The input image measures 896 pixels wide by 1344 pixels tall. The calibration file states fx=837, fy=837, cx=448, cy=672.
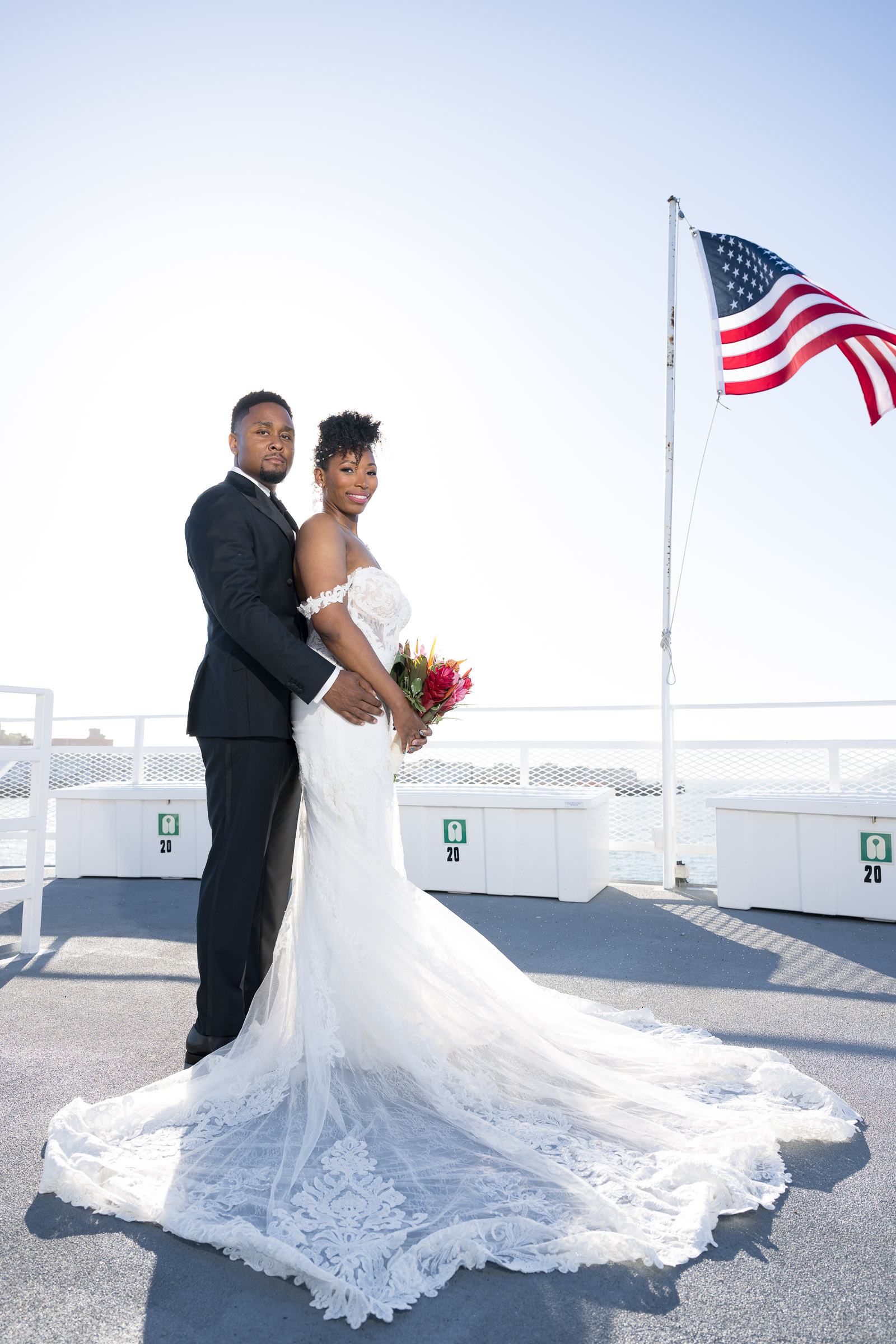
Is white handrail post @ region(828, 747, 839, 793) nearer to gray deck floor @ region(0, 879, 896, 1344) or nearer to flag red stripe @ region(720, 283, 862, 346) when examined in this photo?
gray deck floor @ region(0, 879, 896, 1344)

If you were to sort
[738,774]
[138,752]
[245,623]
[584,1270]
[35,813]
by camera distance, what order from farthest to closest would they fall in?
1. [138,752]
2. [738,774]
3. [35,813]
4. [245,623]
5. [584,1270]

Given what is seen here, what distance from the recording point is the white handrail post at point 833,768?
485cm

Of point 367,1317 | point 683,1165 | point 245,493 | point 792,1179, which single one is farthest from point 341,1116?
point 245,493

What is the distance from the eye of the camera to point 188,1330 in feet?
3.87

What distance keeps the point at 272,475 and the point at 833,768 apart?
3893 millimetres

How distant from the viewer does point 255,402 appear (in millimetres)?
2324

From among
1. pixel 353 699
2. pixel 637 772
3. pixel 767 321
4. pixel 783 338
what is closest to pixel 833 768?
pixel 637 772

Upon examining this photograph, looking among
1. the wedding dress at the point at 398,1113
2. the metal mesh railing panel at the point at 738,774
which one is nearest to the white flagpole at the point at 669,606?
the metal mesh railing panel at the point at 738,774

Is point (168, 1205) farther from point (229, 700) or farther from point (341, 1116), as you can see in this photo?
point (229, 700)

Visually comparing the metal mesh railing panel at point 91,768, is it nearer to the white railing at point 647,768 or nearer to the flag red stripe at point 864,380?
the white railing at point 647,768

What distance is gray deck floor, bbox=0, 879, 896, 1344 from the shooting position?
119 cm

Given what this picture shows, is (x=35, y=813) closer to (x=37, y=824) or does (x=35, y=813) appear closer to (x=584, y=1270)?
(x=37, y=824)

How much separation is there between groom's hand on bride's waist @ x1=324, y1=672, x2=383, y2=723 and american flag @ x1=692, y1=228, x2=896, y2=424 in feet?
11.5

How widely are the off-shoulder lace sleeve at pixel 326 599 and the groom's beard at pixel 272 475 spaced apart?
15.5 inches
